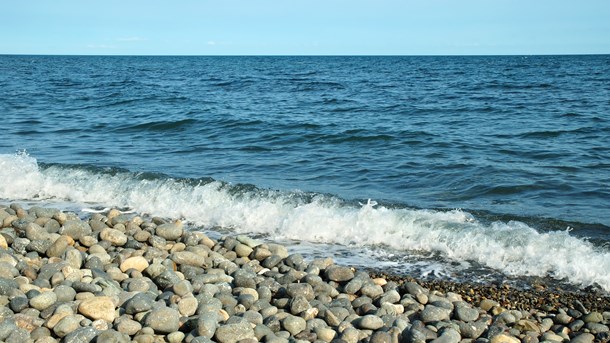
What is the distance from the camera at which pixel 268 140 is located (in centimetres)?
1509

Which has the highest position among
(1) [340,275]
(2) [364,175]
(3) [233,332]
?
(3) [233,332]

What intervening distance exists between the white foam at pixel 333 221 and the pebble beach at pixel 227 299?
702 millimetres

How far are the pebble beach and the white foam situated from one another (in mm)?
702

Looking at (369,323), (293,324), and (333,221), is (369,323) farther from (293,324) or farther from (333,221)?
(333,221)

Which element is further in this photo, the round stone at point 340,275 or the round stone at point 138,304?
the round stone at point 340,275

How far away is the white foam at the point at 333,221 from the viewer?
22.7 feet

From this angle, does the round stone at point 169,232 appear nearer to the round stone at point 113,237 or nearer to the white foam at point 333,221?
the round stone at point 113,237

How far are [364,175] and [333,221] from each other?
3.23 meters

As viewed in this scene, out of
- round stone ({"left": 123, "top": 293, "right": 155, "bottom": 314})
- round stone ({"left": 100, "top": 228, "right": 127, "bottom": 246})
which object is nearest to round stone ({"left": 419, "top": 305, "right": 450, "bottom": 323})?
round stone ({"left": 123, "top": 293, "right": 155, "bottom": 314})

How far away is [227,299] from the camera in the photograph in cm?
525

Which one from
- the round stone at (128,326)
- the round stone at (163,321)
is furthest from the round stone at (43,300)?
the round stone at (163,321)

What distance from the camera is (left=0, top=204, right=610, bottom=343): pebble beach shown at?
181 inches

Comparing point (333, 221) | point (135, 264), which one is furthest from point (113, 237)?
point (333, 221)

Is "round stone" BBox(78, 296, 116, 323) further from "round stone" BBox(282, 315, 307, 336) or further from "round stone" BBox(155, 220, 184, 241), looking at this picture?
"round stone" BBox(155, 220, 184, 241)
